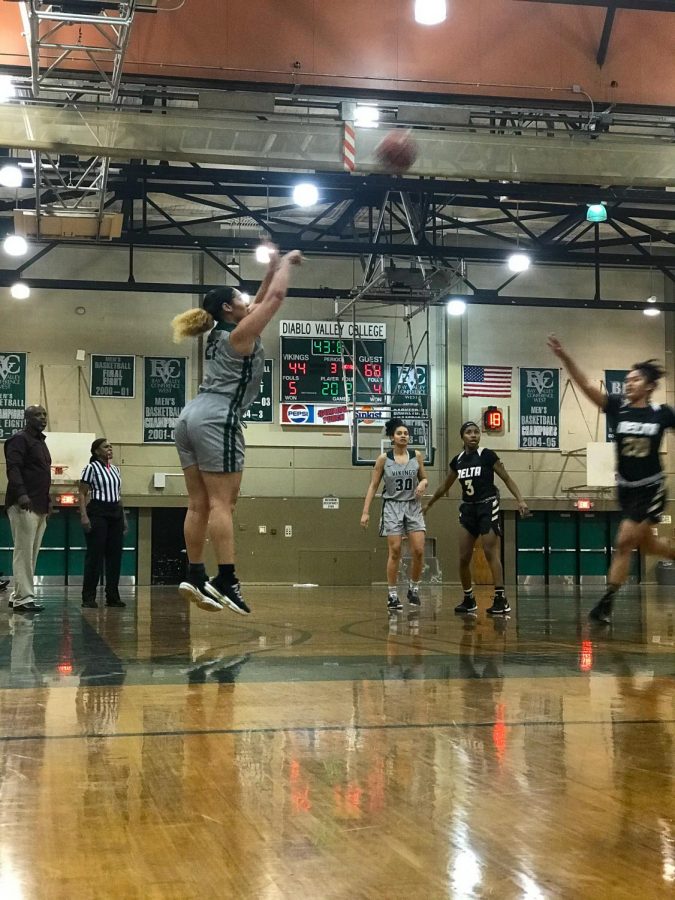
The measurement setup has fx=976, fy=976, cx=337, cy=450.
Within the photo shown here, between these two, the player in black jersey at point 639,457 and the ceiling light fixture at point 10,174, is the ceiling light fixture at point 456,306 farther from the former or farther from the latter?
the player in black jersey at point 639,457

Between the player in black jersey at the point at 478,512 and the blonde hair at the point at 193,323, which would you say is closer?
the blonde hair at the point at 193,323

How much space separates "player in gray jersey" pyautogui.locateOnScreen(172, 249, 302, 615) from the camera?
16.5 ft

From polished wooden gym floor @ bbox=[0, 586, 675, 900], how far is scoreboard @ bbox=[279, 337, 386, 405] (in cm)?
1902

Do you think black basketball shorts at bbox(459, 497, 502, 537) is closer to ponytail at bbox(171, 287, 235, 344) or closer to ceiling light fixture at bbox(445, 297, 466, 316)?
ponytail at bbox(171, 287, 235, 344)

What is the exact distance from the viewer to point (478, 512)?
883 centimetres

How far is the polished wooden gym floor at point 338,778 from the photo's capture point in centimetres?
145

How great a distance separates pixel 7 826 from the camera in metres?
1.69

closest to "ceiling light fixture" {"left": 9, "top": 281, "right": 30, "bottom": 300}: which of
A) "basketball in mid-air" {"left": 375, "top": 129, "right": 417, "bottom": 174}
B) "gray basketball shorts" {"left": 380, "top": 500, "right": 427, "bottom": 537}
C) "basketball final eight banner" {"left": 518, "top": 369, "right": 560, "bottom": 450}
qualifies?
"basketball in mid-air" {"left": 375, "top": 129, "right": 417, "bottom": 174}

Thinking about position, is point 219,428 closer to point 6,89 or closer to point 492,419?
point 6,89

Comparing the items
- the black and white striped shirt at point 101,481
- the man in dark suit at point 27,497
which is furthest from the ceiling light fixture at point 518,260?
the man in dark suit at point 27,497

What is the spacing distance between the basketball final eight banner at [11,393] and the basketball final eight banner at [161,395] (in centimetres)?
280

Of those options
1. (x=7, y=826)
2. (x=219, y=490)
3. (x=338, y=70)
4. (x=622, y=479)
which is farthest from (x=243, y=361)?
(x=338, y=70)

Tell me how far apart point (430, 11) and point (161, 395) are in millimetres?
13903

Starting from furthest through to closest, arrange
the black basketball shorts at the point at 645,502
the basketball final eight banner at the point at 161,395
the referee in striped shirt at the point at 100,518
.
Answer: the basketball final eight banner at the point at 161,395, the referee in striped shirt at the point at 100,518, the black basketball shorts at the point at 645,502
